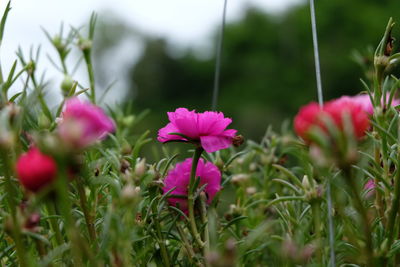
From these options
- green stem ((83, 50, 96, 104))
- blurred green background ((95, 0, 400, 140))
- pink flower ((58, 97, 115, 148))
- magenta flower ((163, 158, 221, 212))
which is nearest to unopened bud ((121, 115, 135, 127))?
green stem ((83, 50, 96, 104))

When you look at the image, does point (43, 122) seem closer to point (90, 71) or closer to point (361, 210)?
point (90, 71)

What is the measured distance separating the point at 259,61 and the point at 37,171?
13907 millimetres

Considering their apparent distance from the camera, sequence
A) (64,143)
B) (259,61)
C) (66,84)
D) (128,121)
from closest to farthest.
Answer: (64,143) → (66,84) → (128,121) → (259,61)

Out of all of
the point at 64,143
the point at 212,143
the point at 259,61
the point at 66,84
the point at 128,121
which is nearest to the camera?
the point at 64,143

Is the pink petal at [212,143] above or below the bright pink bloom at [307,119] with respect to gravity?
below

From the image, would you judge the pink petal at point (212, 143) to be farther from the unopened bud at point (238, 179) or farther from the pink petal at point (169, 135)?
the unopened bud at point (238, 179)

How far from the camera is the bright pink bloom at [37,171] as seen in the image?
32cm

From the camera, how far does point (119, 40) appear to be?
543 inches

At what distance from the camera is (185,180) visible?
1.99 feet

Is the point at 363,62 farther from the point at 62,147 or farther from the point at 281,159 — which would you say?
the point at 62,147

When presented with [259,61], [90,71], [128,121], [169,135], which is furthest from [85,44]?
[259,61]

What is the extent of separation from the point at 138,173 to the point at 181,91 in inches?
549

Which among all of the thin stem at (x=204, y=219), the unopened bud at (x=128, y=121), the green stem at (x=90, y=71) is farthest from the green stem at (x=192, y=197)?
the unopened bud at (x=128, y=121)

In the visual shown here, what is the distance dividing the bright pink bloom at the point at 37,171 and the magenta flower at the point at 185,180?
10.3 inches
